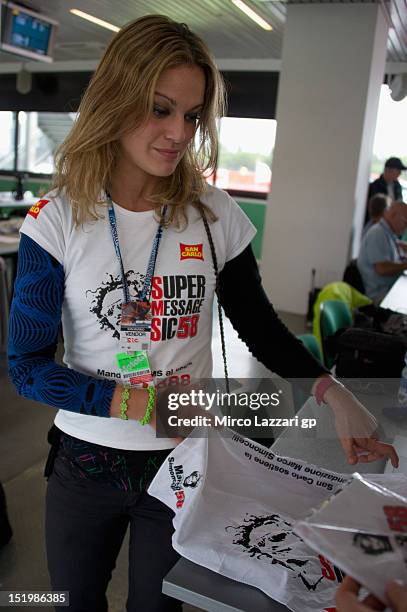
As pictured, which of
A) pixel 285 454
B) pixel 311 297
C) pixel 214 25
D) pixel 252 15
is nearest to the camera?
pixel 285 454

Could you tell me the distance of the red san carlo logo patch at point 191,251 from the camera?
992 mm

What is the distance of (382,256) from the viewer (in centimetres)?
417

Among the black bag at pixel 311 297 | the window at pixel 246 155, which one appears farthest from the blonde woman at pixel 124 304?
the window at pixel 246 155

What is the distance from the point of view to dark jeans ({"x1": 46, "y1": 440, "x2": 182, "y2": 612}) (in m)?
0.96

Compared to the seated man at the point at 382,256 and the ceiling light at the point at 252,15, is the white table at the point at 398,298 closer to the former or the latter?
the seated man at the point at 382,256

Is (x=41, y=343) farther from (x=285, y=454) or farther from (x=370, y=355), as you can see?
(x=370, y=355)

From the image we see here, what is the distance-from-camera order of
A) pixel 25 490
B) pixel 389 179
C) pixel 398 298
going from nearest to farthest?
pixel 25 490
pixel 398 298
pixel 389 179

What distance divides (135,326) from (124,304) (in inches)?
1.7

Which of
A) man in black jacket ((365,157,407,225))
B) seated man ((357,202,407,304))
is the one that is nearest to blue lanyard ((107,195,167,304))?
seated man ((357,202,407,304))

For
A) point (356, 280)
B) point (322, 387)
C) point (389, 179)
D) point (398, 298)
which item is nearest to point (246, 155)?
point (389, 179)

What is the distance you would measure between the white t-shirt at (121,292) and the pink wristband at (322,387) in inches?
8.6

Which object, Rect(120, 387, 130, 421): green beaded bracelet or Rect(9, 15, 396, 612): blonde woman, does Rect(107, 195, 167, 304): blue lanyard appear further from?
Rect(120, 387, 130, 421): green beaded bracelet

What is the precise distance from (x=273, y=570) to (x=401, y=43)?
699 cm

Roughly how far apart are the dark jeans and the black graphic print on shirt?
28cm
